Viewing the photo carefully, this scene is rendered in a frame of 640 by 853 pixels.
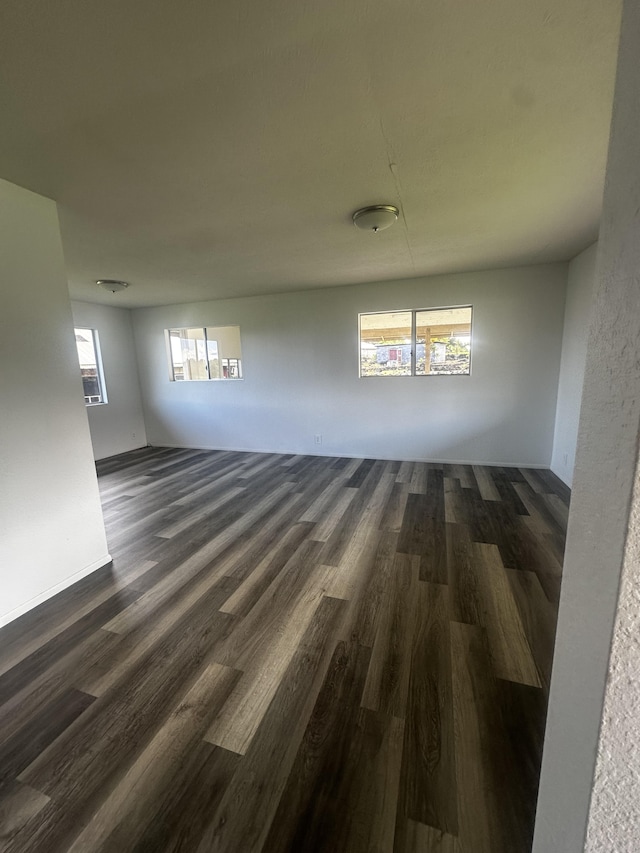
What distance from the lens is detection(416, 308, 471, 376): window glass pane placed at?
4305mm

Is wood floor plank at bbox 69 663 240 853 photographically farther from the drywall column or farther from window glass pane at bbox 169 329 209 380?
window glass pane at bbox 169 329 209 380

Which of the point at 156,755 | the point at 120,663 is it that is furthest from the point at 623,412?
the point at 120,663

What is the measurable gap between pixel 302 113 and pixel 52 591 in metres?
3.01

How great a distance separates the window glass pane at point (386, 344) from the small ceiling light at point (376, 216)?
218 centimetres

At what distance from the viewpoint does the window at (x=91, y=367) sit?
5.18 metres

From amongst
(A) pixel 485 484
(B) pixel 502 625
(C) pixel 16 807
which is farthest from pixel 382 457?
(C) pixel 16 807

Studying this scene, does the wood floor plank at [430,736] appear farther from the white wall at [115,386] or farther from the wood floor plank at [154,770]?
the white wall at [115,386]

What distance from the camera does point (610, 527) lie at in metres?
0.53

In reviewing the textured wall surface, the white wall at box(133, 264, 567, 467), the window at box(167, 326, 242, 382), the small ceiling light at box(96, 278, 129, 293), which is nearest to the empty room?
the textured wall surface

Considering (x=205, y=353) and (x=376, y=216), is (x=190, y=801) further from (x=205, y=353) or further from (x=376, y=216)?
(x=205, y=353)

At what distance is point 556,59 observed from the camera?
4.00 ft

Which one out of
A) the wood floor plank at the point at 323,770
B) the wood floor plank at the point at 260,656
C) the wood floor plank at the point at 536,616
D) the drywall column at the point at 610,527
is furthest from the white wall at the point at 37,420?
the wood floor plank at the point at 536,616

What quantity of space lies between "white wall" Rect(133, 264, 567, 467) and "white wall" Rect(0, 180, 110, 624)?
3.12 m

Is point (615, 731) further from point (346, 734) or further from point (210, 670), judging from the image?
point (210, 670)
